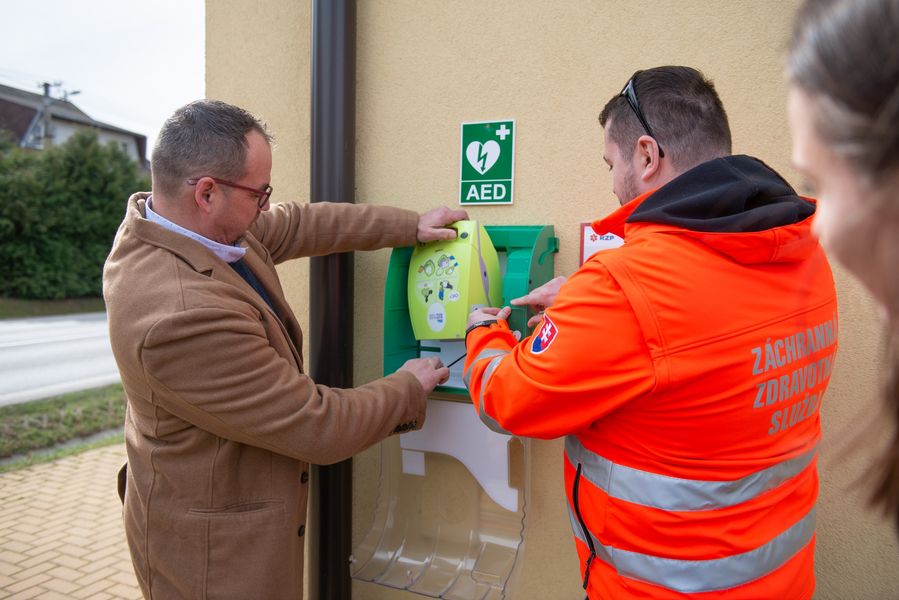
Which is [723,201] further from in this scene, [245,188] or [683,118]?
[245,188]

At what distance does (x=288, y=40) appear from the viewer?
269cm

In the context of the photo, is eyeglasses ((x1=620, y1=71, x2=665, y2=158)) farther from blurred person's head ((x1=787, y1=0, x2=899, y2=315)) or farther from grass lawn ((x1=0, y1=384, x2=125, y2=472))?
grass lawn ((x1=0, y1=384, x2=125, y2=472))

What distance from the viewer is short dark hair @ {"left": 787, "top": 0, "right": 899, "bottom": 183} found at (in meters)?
0.55

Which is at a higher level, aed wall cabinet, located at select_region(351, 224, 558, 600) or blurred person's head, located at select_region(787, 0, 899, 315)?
blurred person's head, located at select_region(787, 0, 899, 315)

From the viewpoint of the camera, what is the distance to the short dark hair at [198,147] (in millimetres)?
1812

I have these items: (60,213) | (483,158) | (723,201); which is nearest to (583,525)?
(723,201)

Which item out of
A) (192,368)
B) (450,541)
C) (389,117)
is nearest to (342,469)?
(450,541)

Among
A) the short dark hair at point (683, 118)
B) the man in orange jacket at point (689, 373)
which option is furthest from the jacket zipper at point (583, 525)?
the short dark hair at point (683, 118)

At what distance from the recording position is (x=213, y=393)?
5.45 feet

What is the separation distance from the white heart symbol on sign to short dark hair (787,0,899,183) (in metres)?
1.75

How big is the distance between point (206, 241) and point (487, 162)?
3.45 feet

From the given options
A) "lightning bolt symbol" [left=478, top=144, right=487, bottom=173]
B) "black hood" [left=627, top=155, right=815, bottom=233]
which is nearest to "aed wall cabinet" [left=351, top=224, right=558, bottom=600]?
"lightning bolt symbol" [left=478, top=144, right=487, bottom=173]

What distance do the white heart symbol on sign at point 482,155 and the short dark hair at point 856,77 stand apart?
5.73 ft

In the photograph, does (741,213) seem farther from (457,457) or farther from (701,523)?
(457,457)
